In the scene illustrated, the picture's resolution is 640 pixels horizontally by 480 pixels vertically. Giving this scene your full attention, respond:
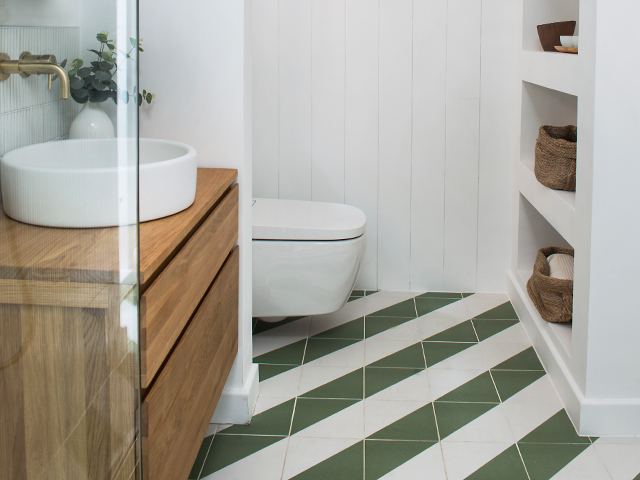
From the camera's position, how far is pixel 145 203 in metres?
1.07

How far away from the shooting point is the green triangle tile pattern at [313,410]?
5.37ft

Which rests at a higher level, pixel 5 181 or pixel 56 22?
pixel 56 22

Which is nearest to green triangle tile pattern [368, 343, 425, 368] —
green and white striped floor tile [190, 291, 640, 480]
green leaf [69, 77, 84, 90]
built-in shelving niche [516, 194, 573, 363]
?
green and white striped floor tile [190, 291, 640, 480]

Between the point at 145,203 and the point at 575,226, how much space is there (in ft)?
3.79

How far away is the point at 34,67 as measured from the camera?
1.35 feet

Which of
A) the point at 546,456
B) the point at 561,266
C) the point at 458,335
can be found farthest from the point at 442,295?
the point at 546,456

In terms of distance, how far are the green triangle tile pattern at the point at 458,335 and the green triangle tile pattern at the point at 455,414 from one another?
0.43 meters

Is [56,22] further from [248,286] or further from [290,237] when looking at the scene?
[290,237]

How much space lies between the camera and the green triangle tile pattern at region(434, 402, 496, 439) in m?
1.62

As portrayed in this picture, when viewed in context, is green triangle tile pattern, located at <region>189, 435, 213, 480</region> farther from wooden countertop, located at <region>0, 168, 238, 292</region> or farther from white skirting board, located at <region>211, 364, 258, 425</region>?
wooden countertop, located at <region>0, 168, 238, 292</region>

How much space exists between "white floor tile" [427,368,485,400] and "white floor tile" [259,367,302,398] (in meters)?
0.41

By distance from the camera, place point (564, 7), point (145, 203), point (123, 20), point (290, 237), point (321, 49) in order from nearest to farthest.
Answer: point (123, 20), point (145, 203), point (290, 237), point (564, 7), point (321, 49)

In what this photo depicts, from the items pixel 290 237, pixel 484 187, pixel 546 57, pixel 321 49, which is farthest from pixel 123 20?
pixel 484 187

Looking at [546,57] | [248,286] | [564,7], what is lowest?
[248,286]
